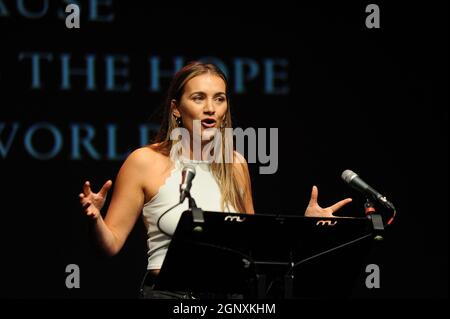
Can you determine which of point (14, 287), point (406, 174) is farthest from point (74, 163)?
point (406, 174)

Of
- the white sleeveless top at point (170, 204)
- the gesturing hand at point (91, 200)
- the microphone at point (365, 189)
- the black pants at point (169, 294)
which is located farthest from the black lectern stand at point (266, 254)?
the white sleeveless top at point (170, 204)

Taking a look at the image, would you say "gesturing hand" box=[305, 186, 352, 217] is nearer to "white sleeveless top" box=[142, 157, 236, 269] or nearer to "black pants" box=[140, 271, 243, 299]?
"white sleeveless top" box=[142, 157, 236, 269]

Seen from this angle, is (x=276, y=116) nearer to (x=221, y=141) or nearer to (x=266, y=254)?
(x=221, y=141)

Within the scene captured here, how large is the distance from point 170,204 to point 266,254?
0.69 metres

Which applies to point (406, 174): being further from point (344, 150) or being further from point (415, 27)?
point (415, 27)

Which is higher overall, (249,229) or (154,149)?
(154,149)

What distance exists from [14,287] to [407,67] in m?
3.05

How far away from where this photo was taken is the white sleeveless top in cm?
341

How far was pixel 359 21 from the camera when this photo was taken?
5.73 meters

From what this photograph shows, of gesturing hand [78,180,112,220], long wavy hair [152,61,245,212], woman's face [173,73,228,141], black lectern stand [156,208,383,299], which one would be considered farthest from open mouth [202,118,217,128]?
black lectern stand [156,208,383,299]

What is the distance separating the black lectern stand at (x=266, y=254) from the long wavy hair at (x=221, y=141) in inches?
28.3

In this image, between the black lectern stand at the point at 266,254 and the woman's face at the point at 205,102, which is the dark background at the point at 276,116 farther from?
the black lectern stand at the point at 266,254

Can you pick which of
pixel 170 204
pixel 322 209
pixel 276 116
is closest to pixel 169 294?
pixel 170 204

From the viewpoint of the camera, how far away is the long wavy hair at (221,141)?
3.65 meters
